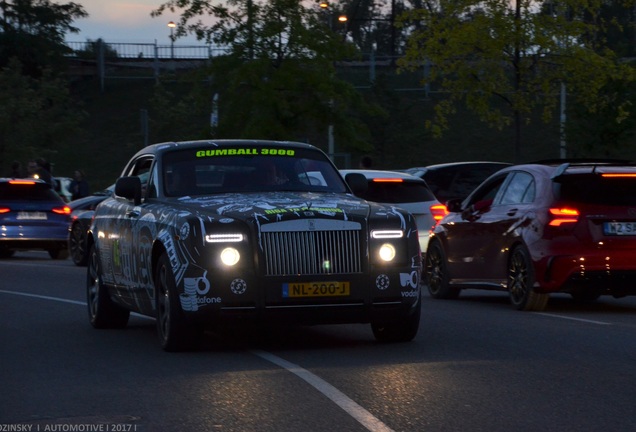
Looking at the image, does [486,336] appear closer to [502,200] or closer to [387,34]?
[502,200]

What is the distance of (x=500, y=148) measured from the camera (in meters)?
72.2

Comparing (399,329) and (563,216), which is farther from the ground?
(563,216)

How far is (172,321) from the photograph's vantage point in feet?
36.3

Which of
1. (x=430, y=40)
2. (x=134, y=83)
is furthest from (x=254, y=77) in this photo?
(x=134, y=83)

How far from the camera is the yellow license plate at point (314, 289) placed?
10.9 metres

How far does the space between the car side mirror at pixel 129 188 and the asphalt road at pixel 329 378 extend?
1.23 metres

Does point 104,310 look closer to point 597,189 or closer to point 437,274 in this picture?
point 597,189

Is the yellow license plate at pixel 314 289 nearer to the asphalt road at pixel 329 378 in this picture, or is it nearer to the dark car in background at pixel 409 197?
A: the asphalt road at pixel 329 378

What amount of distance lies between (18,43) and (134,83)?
9.64 metres

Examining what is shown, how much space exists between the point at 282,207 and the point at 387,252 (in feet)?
2.87

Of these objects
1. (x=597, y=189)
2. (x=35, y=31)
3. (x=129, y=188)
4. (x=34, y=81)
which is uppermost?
(x=35, y=31)

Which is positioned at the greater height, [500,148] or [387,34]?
[387,34]

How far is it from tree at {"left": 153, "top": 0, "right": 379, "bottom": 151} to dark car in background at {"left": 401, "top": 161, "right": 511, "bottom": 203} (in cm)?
1408

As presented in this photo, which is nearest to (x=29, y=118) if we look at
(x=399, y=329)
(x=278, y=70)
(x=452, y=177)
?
(x=278, y=70)
